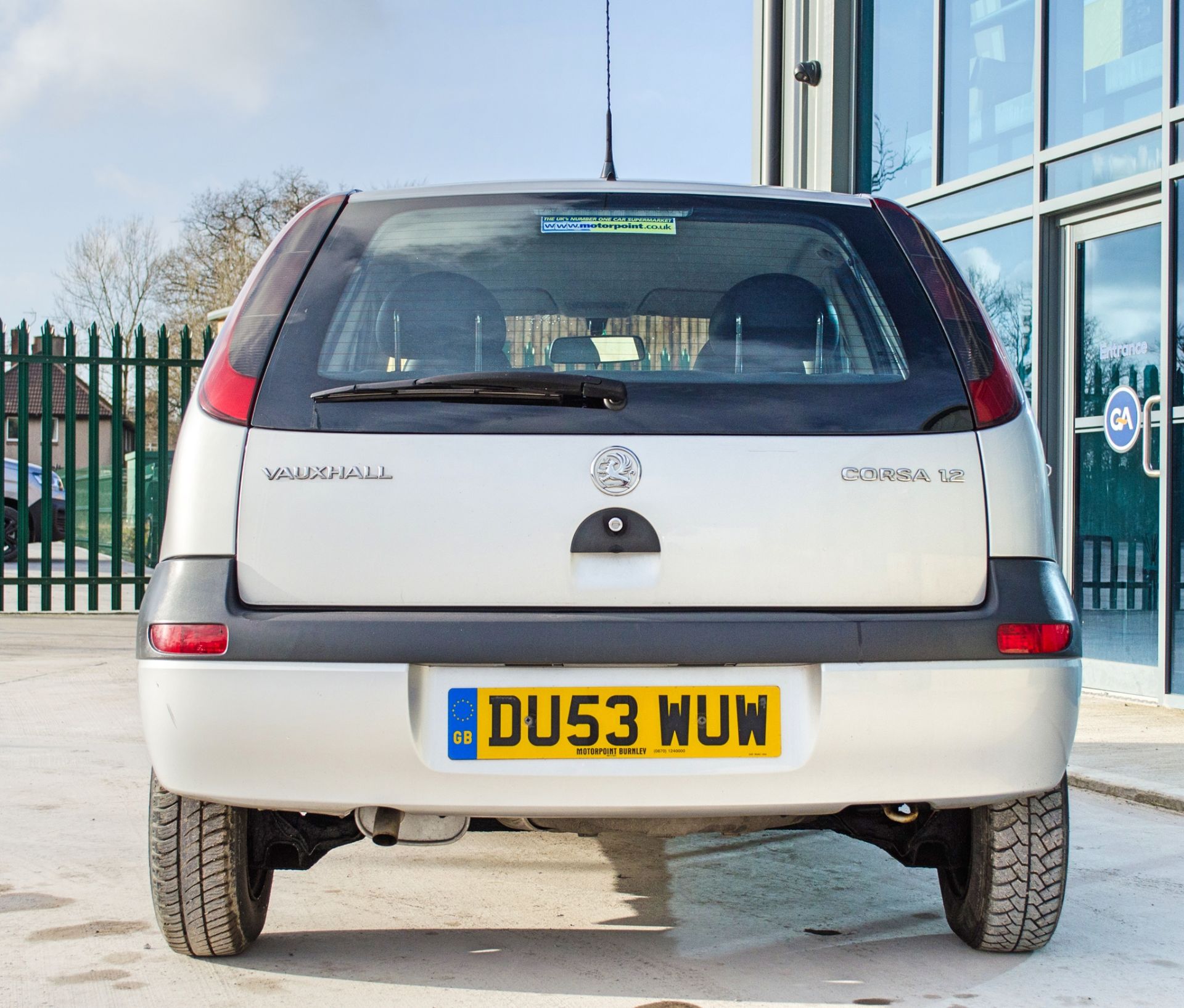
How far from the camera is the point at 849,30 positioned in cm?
1175

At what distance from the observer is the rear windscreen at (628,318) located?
2.73 m

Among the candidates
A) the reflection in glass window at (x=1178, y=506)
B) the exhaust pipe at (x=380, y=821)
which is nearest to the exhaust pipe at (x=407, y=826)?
the exhaust pipe at (x=380, y=821)

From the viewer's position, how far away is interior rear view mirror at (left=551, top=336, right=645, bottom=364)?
281 centimetres

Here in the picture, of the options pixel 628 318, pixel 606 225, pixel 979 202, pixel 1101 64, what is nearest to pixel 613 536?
pixel 628 318

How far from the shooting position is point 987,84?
31.9ft

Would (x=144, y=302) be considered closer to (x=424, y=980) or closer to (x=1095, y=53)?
(x=1095, y=53)

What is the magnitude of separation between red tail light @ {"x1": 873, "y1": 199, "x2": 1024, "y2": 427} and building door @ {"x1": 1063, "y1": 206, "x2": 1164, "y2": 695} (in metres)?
5.38

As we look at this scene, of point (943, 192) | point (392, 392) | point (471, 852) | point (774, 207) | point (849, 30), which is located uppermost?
point (849, 30)

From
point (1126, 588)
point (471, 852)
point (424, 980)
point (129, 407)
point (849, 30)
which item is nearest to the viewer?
point (424, 980)

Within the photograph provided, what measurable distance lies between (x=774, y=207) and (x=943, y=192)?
7602 mm

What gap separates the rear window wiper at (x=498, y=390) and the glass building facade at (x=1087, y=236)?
19.1 ft

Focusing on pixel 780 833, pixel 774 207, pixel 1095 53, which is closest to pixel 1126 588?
pixel 1095 53

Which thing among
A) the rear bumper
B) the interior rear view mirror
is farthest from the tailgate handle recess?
the interior rear view mirror

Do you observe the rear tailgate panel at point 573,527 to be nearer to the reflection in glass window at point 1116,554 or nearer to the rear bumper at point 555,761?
the rear bumper at point 555,761
